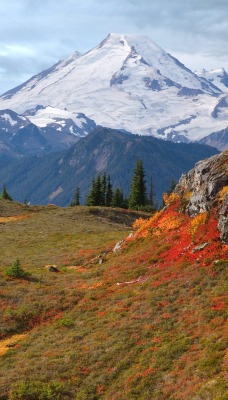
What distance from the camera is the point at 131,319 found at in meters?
34.3

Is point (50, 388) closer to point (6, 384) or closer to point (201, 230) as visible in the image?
point (6, 384)

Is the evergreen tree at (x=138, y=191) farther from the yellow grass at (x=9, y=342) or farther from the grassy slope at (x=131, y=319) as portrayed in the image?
the yellow grass at (x=9, y=342)

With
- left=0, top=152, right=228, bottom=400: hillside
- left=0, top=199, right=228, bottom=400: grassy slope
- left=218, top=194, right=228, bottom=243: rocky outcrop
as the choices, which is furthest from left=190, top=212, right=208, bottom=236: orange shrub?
left=218, top=194, right=228, bottom=243: rocky outcrop

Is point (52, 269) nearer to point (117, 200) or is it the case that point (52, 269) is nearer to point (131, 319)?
point (131, 319)

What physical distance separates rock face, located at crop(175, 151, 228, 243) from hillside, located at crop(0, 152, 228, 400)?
151mm

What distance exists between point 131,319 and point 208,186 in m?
19.1

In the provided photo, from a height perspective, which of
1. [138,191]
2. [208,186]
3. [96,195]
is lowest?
[96,195]

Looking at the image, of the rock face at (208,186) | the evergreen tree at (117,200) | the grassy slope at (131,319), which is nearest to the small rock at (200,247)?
the grassy slope at (131,319)

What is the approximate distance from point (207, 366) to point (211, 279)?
38.0 feet

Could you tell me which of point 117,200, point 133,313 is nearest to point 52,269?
point 133,313

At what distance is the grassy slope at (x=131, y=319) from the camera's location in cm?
2638

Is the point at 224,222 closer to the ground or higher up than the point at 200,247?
higher up

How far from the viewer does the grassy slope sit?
26375mm

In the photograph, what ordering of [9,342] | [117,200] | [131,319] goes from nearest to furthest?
1. [131,319]
2. [9,342]
3. [117,200]
